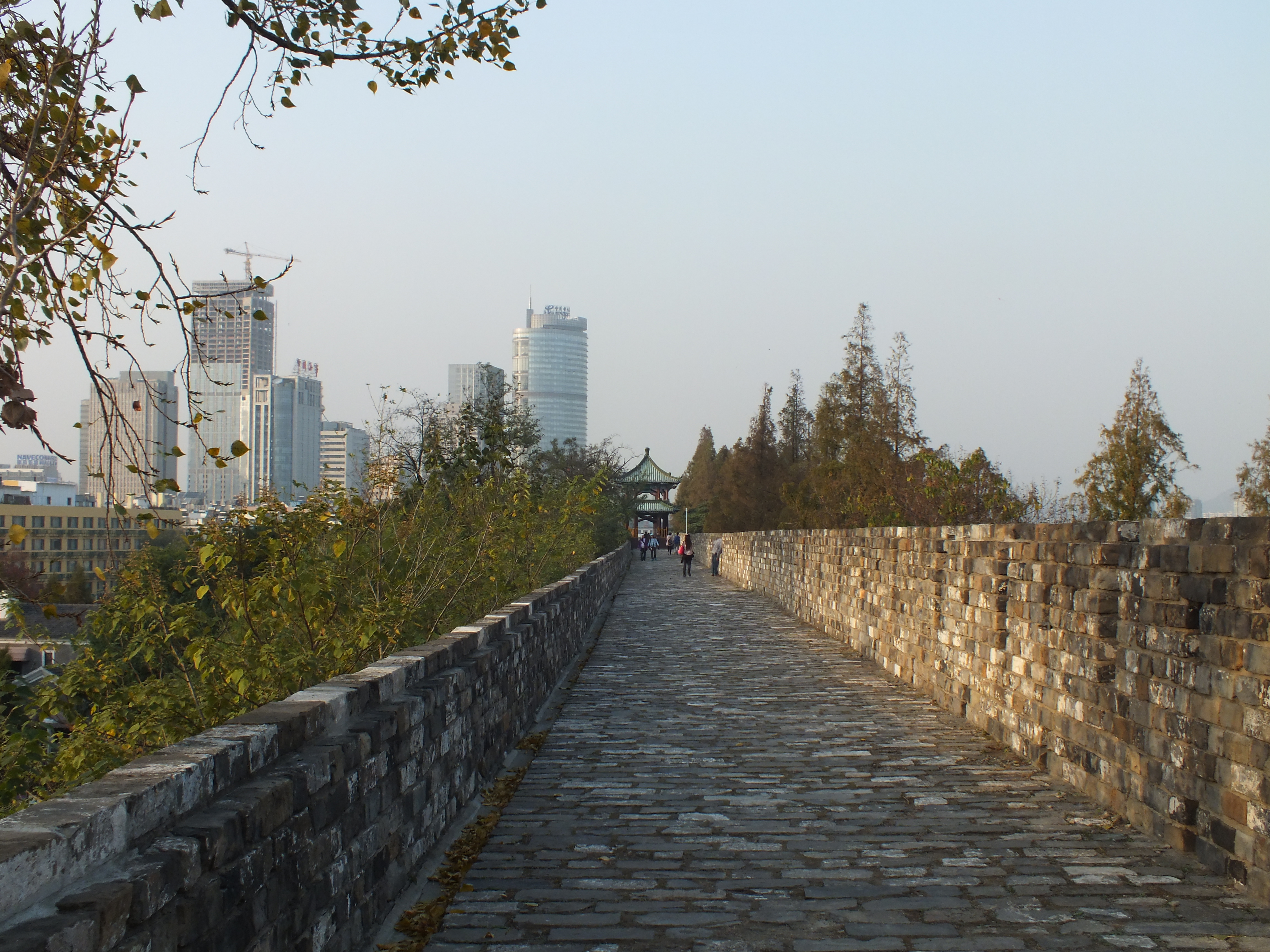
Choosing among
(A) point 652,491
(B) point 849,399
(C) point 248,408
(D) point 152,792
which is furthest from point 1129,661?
(C) point 248,408

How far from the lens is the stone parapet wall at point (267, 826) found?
2.02 m

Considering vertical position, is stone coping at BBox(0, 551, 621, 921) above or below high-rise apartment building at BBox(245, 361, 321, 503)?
below

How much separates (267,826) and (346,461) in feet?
23.0

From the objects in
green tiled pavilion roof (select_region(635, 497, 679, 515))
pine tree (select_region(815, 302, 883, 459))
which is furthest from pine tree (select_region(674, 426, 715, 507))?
pine tree (select_region(815, 302, 883, 459))

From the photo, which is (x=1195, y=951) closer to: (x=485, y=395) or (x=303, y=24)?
(x=303, y=24)

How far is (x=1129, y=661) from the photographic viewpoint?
17.3 ft

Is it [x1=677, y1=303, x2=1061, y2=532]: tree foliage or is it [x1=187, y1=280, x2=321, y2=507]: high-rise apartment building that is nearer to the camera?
[x1=187, y1=280, x2=321, y2=507]: high-rise apartment building

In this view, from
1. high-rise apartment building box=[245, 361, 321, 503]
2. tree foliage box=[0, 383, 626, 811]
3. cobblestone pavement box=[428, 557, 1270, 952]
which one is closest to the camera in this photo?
cobblestone pavement box=[428, 557, 1270, 952]

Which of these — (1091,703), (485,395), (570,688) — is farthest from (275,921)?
(485,395)

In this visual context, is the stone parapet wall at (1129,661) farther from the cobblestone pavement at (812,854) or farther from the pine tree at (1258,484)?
the pine tree at (1258,484)

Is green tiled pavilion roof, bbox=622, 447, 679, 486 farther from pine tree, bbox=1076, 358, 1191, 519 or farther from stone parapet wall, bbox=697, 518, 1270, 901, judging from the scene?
stone parapet wall, bbox=697, 518, 1270, 901

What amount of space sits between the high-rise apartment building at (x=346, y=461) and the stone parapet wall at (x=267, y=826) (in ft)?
8.40

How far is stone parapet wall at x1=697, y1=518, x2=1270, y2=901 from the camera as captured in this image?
4180mm

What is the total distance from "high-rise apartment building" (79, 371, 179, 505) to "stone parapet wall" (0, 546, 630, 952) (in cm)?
143
